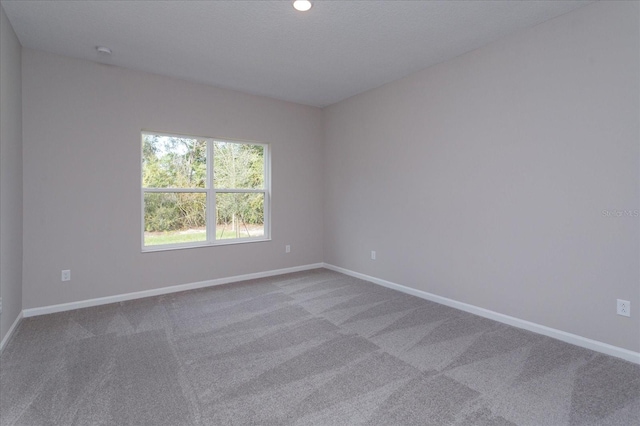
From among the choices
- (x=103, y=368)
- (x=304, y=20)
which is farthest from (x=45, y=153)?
(x=304, y=20)

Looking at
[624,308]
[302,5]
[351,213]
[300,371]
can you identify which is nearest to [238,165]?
[351,213]

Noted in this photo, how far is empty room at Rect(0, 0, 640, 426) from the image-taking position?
2.06 meters

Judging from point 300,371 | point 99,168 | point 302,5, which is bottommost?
point 300,371

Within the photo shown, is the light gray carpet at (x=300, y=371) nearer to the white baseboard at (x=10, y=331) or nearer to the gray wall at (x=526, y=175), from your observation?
the white baseboard at (x=10, y=331)

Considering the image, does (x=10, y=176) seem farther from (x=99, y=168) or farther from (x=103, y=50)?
(x=103, y=50)

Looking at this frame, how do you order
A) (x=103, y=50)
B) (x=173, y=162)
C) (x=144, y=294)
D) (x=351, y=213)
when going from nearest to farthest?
1. (x=103, y=50)
2. (x=144, y=294)
3. (x=173, y=162)
4. (x=351, y=213)

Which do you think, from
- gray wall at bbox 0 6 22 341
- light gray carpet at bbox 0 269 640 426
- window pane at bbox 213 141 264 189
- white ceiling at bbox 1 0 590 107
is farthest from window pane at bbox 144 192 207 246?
white ceiling at bbox 1 0 590 107

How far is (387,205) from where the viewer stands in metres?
4.22

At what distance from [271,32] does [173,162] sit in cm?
208

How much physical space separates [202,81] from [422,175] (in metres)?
2.90

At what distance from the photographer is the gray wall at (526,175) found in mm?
2369

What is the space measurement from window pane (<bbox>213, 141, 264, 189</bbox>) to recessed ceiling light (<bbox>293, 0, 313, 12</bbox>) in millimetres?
2350

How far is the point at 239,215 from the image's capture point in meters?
4.65

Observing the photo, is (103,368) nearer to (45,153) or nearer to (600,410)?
(45,153)
